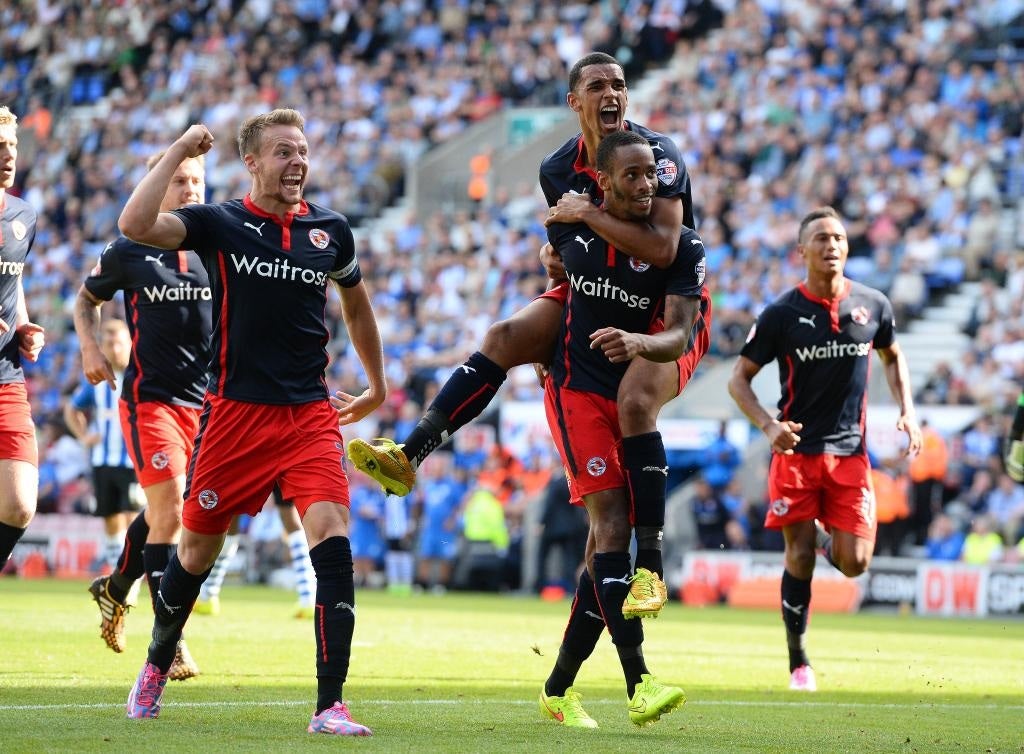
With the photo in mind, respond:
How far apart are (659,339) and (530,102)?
27204mm

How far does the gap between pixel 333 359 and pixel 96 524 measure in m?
5.57

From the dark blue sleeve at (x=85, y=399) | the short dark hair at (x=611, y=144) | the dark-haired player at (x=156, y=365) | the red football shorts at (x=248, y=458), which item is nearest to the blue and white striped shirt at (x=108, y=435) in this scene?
the dark blue sleeve at (x=85, y=399)

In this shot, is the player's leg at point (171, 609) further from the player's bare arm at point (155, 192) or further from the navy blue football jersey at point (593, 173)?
the navy blue football jersey at point (593, 173)

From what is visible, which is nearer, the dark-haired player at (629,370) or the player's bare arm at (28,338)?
the dark-haired player at (629,370)

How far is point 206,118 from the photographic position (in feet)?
122

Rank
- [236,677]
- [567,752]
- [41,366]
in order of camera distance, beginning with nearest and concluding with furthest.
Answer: [567,752], [236,677], [41,366]

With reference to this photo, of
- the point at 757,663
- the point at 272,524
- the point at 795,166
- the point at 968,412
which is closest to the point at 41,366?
the point at 272,524

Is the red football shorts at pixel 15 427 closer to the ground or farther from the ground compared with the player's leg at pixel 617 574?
farther from the ground

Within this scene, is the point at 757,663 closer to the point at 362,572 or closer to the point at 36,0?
the point at 362,572

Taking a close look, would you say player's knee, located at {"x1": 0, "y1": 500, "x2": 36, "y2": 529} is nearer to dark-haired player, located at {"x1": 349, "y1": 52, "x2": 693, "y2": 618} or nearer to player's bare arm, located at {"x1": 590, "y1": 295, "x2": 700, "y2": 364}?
dark-haired player, located at {"x1": 349, "y1": 52, "x2": 693, "y2": 618}

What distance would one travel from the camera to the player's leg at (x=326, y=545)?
7270 mm

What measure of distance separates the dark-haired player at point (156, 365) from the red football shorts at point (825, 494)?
12.4ft

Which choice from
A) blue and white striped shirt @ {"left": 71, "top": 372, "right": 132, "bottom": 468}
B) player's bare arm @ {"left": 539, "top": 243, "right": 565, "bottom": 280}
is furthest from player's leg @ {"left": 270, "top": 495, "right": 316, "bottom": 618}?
player's bare arm @ {"left": 539, "top": 243, "right": 565, "bottom": 280}

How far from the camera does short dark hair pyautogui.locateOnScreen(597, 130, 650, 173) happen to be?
7.85m
